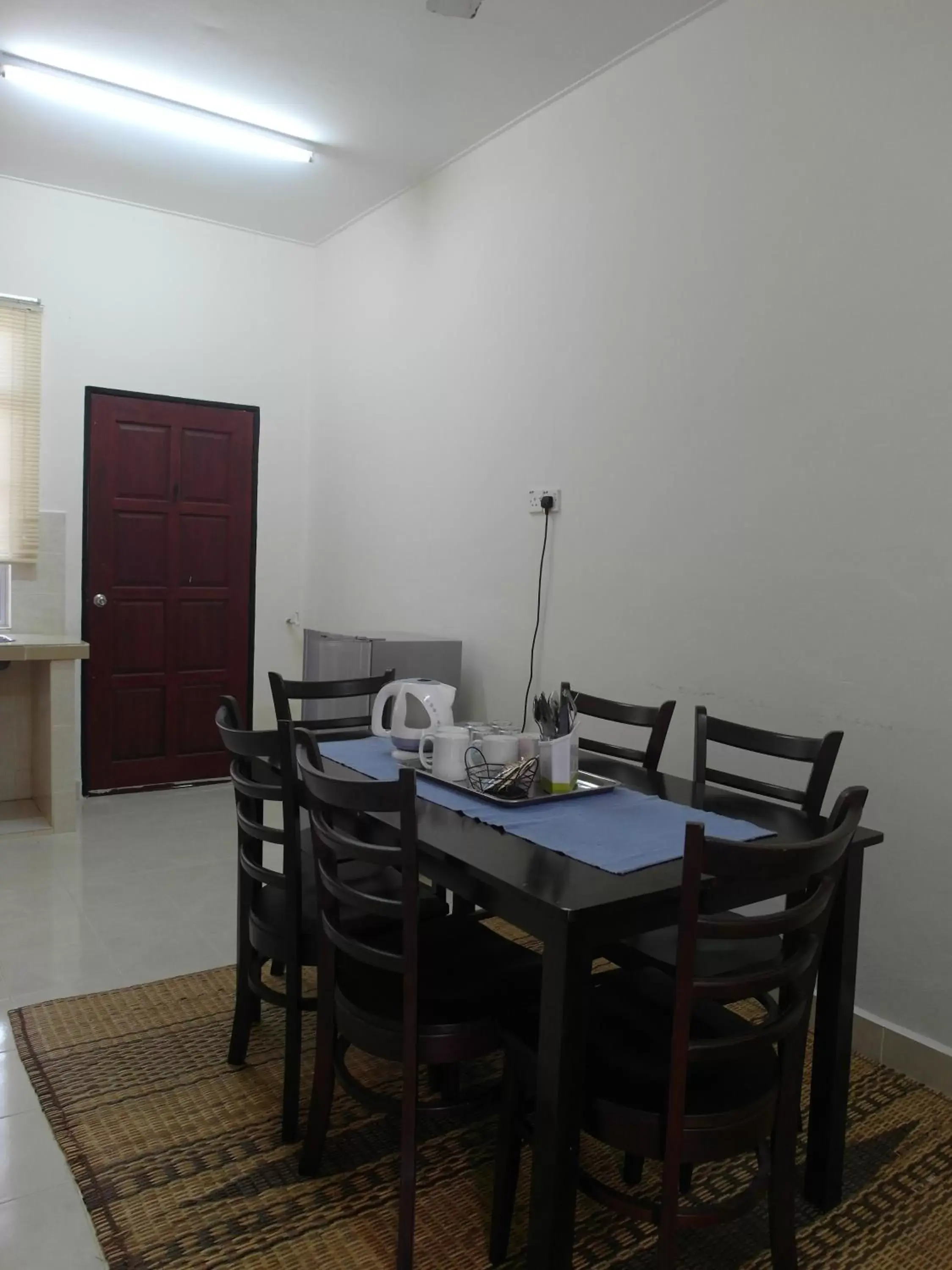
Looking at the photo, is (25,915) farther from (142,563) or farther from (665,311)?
(665,311)

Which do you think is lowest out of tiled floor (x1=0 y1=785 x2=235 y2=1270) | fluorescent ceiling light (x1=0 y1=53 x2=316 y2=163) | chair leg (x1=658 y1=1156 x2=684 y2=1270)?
tiled floor (x1=0 y1=785 x2=235 y2=1270)

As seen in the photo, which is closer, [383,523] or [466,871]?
[466,871]

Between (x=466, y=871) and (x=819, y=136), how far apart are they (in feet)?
7.73

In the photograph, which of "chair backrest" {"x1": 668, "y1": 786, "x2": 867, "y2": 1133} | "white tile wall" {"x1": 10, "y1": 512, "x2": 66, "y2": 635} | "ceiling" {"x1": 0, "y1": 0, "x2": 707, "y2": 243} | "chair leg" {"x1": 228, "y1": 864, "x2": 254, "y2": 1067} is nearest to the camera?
"chair backrest" {"x1": 668, "y1": 786, "x2": 867, "y2": 1133}

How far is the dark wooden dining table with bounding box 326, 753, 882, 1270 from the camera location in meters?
1.45

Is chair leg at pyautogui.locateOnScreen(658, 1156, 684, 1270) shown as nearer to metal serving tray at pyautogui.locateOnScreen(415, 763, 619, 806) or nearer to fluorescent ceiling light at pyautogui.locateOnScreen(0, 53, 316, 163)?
metal serving tray at pyautogui.locateOnScreen(415, 763, 619, 806)

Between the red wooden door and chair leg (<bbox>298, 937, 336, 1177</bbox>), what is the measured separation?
3.56 meters

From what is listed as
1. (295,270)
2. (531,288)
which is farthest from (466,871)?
(295,270)

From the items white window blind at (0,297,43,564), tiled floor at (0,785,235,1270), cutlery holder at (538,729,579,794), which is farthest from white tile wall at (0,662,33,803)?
cutlery holder at (538,729,579,794)

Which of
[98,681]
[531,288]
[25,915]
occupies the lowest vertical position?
[25,915]

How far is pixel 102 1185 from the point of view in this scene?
76.9 inches

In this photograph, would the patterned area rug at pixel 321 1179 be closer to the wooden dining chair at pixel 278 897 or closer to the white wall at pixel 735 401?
the wooden dining chair at pixel 278 897

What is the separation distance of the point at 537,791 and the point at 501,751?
123mm

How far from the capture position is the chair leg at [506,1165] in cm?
173
